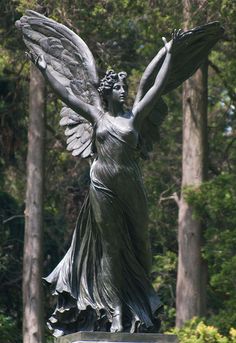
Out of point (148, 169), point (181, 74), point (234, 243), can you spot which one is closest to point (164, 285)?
point (148, 169)

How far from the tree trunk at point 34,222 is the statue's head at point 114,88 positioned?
10.8 metres

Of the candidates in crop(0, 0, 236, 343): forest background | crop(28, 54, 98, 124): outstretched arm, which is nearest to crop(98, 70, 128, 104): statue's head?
crop(28, 54, 98, 124): outstretched arm

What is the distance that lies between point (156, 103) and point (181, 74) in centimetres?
59

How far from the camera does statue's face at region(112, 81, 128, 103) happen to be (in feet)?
43.0

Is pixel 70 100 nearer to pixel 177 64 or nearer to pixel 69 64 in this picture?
pixel 69 64

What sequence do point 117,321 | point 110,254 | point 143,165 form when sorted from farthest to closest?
point 143,165 → point 110,254 → point 117,321

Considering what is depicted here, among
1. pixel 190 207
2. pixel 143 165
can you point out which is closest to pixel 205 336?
pixel 190 207

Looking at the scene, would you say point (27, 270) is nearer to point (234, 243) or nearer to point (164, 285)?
point (234, 243)

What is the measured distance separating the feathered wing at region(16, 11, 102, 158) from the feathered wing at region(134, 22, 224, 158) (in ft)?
1.73

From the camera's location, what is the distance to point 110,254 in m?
13.0

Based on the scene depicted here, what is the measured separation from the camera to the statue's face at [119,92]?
43.0ft

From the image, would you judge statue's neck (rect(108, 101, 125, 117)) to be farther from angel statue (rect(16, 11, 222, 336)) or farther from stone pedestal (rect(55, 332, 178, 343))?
stone pedestal (rect(55, 332, 178, 343))

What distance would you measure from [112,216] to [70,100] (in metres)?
1.21

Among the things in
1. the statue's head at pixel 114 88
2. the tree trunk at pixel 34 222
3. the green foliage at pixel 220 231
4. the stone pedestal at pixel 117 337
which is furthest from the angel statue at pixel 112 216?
the tree trunk at pixel 34 222
